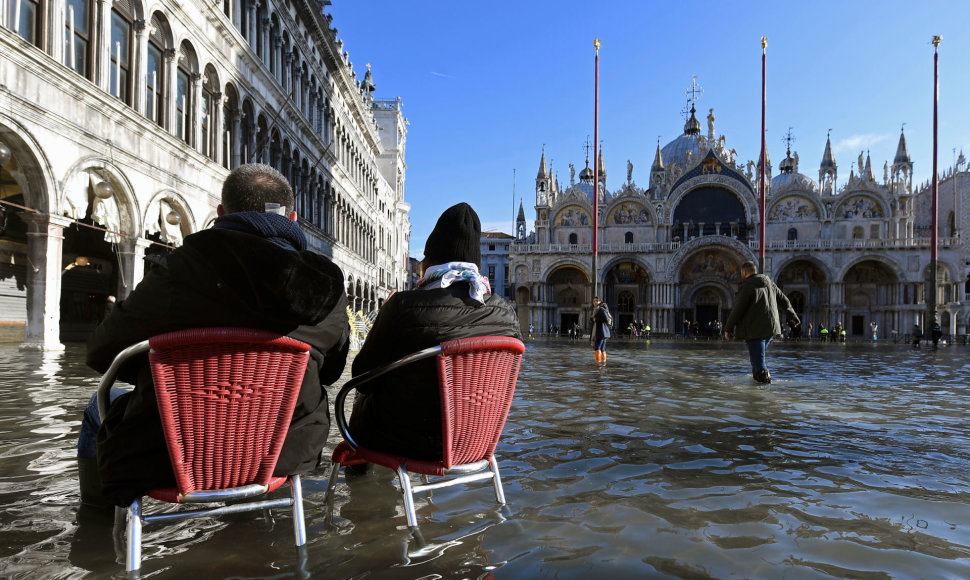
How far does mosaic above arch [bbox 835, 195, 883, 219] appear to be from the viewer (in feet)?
169

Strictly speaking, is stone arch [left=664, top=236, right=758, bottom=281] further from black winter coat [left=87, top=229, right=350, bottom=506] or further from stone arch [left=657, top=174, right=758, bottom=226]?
black winter coat [left=87, top=229, right=350, bottom=506]

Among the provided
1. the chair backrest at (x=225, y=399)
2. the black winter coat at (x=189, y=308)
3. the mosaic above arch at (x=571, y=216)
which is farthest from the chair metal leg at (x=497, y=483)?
the mosaic above arch at (x=571, y=216)

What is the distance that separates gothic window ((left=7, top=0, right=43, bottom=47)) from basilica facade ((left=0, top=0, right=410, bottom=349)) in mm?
31

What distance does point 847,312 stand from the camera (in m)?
50.5

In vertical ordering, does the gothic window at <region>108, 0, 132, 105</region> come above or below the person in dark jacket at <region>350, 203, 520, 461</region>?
above

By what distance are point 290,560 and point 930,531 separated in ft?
9.34

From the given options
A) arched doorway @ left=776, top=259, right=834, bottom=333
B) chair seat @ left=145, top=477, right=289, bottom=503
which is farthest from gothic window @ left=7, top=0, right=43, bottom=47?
arched doorway @ left=776, top=259, right=834, bottom=333

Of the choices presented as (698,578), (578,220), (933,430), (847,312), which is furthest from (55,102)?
(847,312)

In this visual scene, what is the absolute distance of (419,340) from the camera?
2.66 m

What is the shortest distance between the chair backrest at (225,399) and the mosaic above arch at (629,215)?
5459cm

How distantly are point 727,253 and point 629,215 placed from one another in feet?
29.7

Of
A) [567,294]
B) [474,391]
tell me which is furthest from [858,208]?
[474,391]

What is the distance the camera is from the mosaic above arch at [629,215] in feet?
179

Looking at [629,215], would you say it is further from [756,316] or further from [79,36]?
[756,316]
